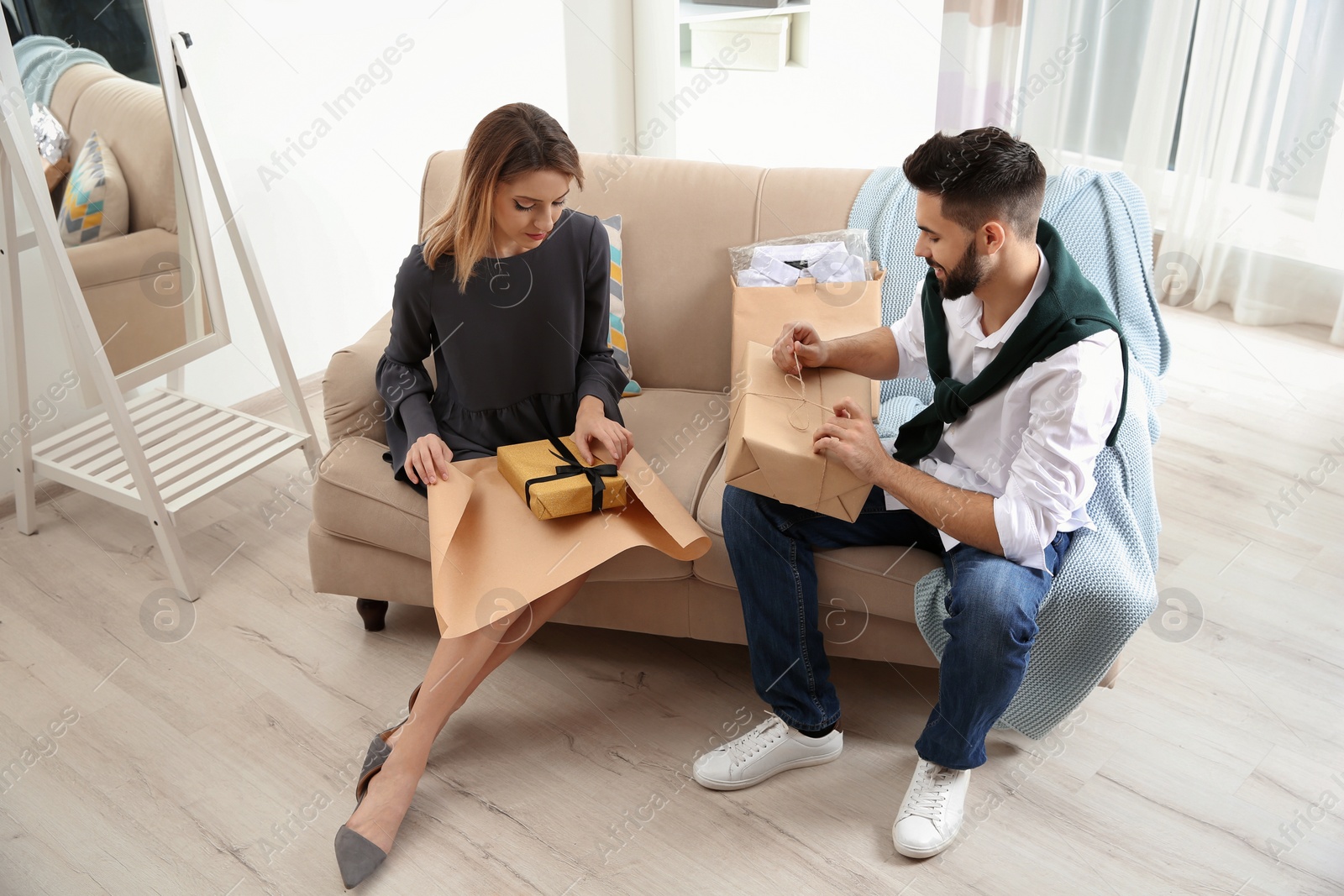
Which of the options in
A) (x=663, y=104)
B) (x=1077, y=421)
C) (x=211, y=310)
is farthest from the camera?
(x=663, y=104)

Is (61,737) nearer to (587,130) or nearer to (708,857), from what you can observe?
(708,857)

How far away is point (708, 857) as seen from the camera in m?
1.58

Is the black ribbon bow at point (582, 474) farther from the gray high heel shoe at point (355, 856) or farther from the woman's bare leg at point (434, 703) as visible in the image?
the gray high heel shoe at point (355, 856)

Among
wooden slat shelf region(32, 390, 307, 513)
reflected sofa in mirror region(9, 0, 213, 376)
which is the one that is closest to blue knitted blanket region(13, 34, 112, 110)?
reflected sofa in mirror region(9, 0, 213, 376)

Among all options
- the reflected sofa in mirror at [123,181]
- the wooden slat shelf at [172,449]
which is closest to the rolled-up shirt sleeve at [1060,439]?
the wooden slat shelf at [172,449]

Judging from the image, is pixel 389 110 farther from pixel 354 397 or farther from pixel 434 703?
pixel 434 703

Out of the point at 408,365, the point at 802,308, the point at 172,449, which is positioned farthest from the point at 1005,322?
the point at 172,449

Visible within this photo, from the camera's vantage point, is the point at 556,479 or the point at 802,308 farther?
the point at 802,308

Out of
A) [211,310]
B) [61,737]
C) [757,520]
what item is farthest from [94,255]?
[757,520]

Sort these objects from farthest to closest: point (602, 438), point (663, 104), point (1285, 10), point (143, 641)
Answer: point (663, 104), point (1285, 10), point (143, 641), point (602, 438)

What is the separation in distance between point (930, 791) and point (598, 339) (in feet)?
3.18

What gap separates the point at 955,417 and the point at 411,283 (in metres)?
0.94

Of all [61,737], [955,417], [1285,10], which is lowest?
[61,737]

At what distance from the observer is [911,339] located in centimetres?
175
